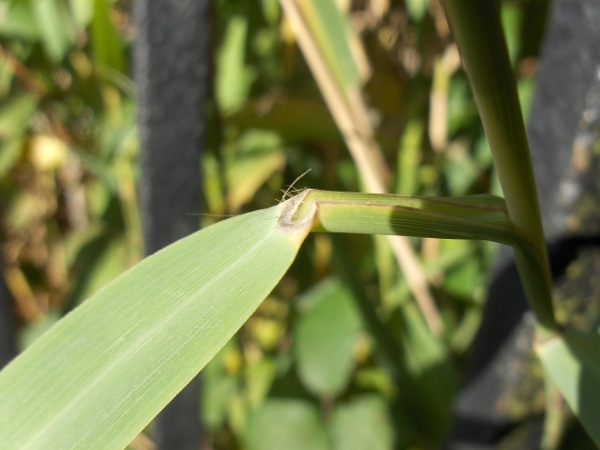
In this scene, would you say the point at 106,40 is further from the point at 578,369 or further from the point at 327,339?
the point at 578,369

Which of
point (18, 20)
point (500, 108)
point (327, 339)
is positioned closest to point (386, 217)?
point (500, 108)

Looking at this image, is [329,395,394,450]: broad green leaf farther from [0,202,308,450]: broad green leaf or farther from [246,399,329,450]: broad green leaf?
[0,202,308,450]: broad green leaf

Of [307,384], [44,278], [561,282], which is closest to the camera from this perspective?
[561,282]

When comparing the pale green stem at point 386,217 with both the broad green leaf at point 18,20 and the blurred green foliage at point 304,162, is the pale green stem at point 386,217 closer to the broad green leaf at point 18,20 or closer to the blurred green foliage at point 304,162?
the blurred green foliage at point 304,162

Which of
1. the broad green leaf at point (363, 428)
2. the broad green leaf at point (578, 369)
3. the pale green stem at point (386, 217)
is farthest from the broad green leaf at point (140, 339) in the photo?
the broad green leaf at point (363, 428)

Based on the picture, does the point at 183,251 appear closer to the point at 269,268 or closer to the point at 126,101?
the point at 269,268

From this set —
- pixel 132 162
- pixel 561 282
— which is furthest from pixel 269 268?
pixel 132 162

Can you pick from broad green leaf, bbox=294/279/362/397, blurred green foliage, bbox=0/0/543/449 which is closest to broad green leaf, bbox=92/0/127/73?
blurred green foliage, bbox=0/0/543/449
